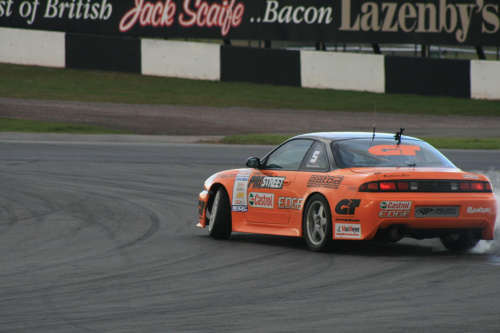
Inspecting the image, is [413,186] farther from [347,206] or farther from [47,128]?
[47,128]

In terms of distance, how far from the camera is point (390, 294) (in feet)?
25.5

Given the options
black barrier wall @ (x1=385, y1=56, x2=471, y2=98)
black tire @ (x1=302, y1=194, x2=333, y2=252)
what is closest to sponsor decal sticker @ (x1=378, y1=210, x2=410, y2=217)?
black tire @ (x1=302, y1=194, x2=333, y2=252)

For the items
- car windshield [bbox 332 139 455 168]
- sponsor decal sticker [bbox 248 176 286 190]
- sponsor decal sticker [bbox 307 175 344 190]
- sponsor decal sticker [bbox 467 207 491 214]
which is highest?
car windshield [bbox 332 139 455 168]

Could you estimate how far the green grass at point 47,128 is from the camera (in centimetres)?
2784

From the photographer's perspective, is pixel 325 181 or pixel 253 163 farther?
pixel 253 163

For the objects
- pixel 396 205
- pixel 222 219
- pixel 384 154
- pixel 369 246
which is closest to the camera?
pixel 396 205

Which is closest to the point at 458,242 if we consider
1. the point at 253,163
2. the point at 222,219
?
the point at 253,163

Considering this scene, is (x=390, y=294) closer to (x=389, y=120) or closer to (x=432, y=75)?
(x=389, y=120)

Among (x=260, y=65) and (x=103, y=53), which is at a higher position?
(x=103, y=53)

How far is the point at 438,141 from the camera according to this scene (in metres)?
25.8

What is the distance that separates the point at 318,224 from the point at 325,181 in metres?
0.41

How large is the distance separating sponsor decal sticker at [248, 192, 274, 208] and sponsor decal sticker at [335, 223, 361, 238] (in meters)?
1.25

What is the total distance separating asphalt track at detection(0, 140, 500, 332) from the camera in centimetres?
683

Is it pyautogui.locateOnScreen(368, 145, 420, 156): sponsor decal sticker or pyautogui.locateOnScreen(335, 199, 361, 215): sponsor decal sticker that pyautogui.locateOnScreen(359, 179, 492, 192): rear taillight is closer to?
pyautogui.locateOnScreen(335, 199, 361, 215): sponsor decal sticker
